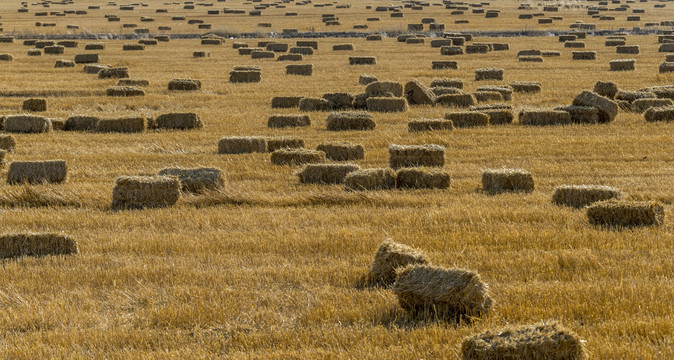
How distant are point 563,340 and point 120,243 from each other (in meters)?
6.66

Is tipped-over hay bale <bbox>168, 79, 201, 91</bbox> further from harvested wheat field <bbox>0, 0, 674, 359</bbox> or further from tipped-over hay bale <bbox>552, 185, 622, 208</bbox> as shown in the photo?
tipped-over hay bale <bbox>552, 185, 622, 208</bbox>

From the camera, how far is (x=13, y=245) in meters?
11.8

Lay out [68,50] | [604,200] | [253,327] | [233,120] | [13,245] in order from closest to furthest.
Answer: [253,327] < [13,245] < [604,200] < [233,120] < [68,50]

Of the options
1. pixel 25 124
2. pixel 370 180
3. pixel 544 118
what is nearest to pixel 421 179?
pixel 370 180

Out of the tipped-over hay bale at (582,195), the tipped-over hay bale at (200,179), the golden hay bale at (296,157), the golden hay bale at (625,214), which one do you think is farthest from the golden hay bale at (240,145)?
the golden hay bale at (625,214)

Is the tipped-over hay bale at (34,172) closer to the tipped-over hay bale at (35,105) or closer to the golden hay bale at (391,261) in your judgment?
the golden hay bale at (391,261)

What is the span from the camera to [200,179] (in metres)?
15.5

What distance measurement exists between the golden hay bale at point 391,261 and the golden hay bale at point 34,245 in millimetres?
3962

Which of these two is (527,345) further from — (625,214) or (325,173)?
(325,173)

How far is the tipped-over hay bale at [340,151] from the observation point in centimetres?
1889

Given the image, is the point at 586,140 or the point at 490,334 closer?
the point at 490,334

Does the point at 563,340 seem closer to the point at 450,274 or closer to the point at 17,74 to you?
the point at 450,274

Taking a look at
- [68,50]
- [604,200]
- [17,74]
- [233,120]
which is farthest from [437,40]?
[604,200]

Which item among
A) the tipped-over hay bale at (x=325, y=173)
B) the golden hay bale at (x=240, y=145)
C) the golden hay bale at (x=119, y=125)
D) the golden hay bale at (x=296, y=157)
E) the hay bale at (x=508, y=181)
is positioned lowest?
the golden hay bale at (x=119, y=125)
